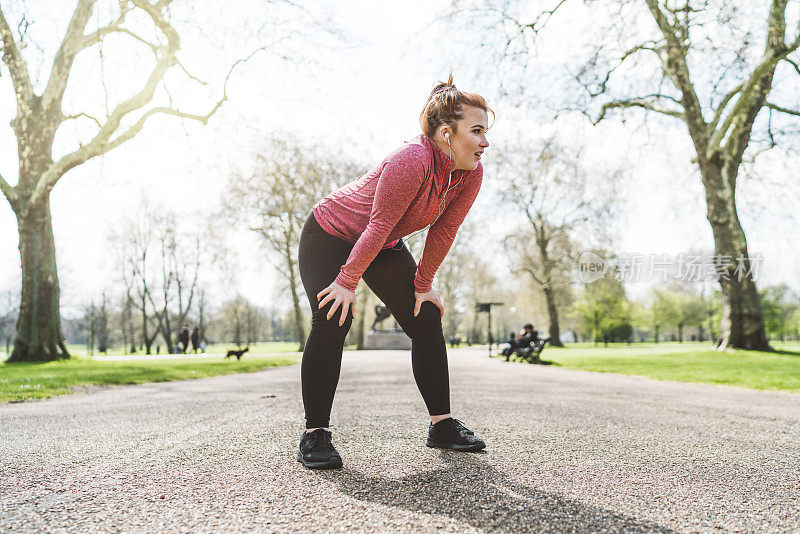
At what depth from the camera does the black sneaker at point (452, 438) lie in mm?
2674

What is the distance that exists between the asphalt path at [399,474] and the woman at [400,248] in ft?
0.90

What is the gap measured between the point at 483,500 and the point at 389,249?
1.39 metres

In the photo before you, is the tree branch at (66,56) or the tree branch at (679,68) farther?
the tree branch at (66,56)

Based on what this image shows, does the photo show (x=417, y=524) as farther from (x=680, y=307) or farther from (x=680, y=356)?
(x=680, y=307)

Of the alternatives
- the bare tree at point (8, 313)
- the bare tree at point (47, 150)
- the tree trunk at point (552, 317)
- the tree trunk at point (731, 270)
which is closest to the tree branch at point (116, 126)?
the bare tree at point (47, 150)

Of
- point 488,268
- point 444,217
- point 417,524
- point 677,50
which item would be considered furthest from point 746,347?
point 488,268

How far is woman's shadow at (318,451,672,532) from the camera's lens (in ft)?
5.40

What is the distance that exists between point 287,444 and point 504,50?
12.5 m

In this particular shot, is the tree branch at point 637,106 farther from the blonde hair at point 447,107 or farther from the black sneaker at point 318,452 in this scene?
the black sneaker at point 318,452

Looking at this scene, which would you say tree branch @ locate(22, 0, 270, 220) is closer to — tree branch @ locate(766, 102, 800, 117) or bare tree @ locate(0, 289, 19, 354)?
tree branch @ locate(766, 102, 800, 117)

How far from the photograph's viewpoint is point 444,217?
288 centimetres

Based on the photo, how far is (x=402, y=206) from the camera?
2.41 meters

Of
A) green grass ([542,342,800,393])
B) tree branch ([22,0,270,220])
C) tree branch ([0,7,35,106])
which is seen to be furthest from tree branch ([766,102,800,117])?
tree branch ([0,7,35,106])

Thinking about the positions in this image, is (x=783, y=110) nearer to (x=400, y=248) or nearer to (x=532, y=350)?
(x=532, y=350)
